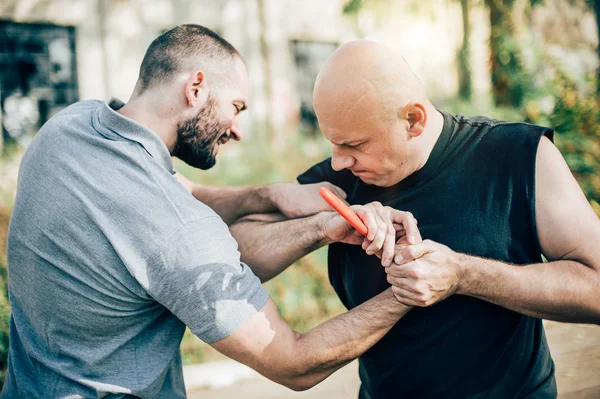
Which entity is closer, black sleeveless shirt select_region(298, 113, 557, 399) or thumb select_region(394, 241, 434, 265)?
thumb select_region(394, 241, 434, 265)

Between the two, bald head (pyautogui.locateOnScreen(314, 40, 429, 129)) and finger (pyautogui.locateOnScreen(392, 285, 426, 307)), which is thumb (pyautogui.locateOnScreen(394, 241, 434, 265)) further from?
bald head (pyautogui.locateOnScreen(314, 40, 429, 129))

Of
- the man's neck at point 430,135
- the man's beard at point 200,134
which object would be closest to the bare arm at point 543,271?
the man's neck at point 430,135

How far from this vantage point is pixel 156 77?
89.7 inches

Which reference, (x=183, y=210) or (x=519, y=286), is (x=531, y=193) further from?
(x=183, y=210)

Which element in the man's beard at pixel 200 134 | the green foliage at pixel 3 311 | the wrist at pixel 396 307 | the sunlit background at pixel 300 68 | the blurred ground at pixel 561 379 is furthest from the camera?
the sunlit background at pixel 300 68

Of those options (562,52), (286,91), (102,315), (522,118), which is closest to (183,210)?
(102,315)

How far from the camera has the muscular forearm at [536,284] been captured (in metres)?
1.73

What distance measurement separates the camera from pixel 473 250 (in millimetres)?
1855

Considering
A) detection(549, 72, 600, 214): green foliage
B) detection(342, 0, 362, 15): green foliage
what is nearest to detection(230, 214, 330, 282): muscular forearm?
detection(549, 72, 600, 214): green foliage

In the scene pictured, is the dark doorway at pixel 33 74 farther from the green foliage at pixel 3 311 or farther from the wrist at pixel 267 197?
the wrist at pixel 267 197

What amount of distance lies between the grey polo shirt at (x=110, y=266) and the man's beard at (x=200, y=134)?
281 mm

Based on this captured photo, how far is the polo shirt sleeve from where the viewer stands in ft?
5.78

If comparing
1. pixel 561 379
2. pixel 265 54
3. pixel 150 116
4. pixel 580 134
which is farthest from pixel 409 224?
pixel 265 54

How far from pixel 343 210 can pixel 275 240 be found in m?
0.57
